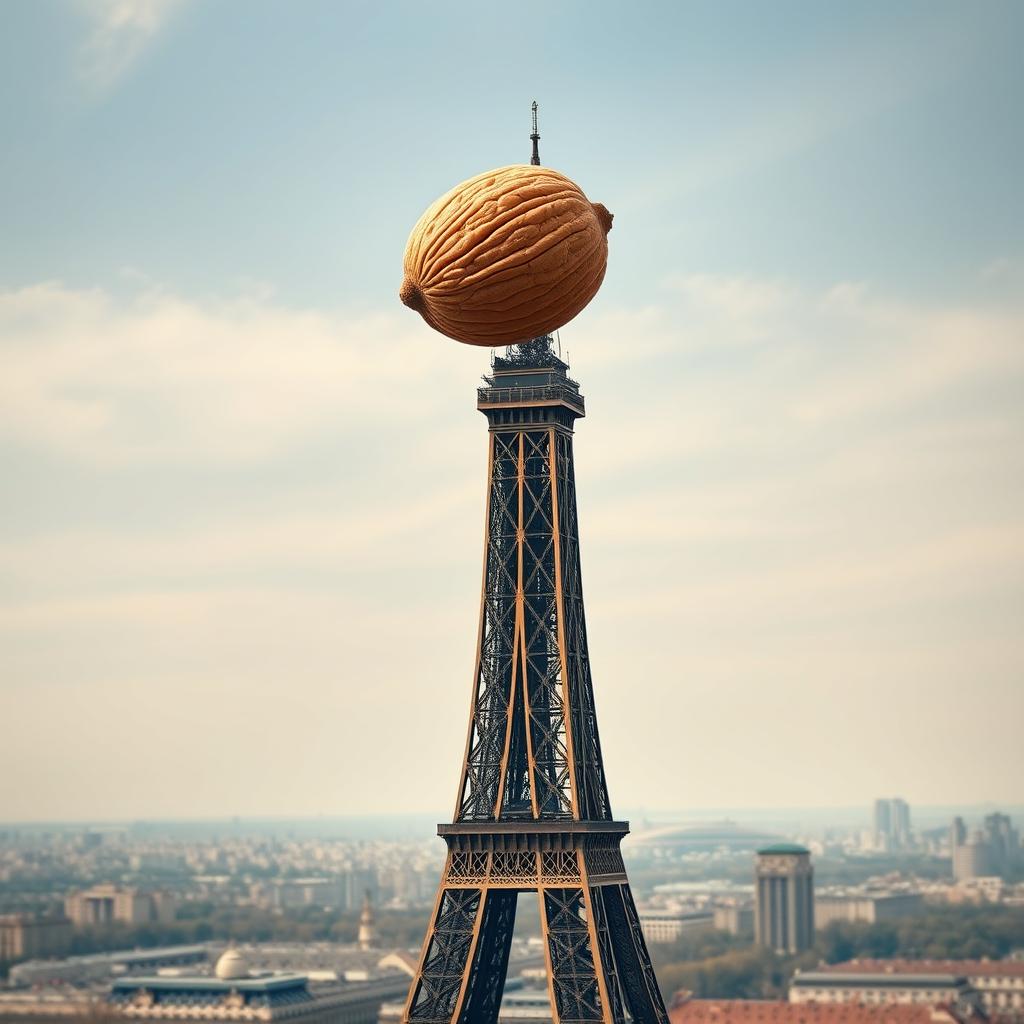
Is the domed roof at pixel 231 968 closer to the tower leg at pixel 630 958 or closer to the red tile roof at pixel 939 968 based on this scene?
the red tile roof at pixel 939 968

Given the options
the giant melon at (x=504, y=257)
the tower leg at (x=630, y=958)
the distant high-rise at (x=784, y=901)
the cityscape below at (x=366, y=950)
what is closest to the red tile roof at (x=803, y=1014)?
the cityscape below at (x=366, y=950)

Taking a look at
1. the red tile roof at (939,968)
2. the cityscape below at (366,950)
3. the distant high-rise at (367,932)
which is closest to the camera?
the cityscape below at (366,950)

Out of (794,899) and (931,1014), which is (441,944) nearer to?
(931,1014)

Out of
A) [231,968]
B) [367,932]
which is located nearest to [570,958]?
[231,968]

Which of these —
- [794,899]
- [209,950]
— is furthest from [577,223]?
[794,899]

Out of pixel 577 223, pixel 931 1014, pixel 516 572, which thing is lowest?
pixel 931 1014

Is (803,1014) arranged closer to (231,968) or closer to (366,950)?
(231,968)
